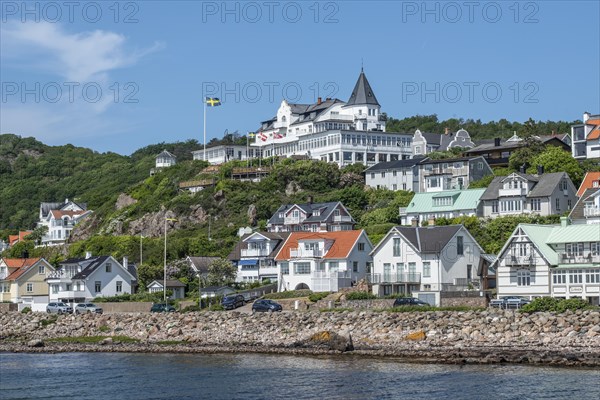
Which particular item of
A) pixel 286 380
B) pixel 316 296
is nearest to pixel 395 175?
pixel 316 296

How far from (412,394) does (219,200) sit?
238 feet

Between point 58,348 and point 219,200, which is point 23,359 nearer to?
point 58,348

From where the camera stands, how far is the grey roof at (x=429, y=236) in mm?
70562

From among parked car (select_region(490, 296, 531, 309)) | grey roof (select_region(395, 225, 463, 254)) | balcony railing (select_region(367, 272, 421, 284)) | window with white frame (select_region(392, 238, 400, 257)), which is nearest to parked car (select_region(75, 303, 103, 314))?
balcony railing (select_region(367, 272, 421, 284))

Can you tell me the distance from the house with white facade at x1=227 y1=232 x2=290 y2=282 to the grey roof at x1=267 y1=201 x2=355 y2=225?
25.0 feet

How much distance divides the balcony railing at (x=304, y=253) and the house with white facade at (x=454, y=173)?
75.2 feet

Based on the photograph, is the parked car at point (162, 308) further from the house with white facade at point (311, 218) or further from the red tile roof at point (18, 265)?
the red tile roof at point (18, 265)

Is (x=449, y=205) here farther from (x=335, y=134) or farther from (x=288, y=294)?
(x=335, y=134)

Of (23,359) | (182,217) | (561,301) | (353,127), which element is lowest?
(23,359)

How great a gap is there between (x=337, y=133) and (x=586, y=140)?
29.7 m

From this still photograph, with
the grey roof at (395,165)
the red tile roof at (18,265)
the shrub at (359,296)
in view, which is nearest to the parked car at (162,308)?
the shrub at (359,296)

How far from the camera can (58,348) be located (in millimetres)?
62969

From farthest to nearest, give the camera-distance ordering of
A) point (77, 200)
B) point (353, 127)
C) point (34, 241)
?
point (77, 200), point (34, 241), point (353, 127)

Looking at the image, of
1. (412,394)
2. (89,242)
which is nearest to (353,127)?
(89,242)
